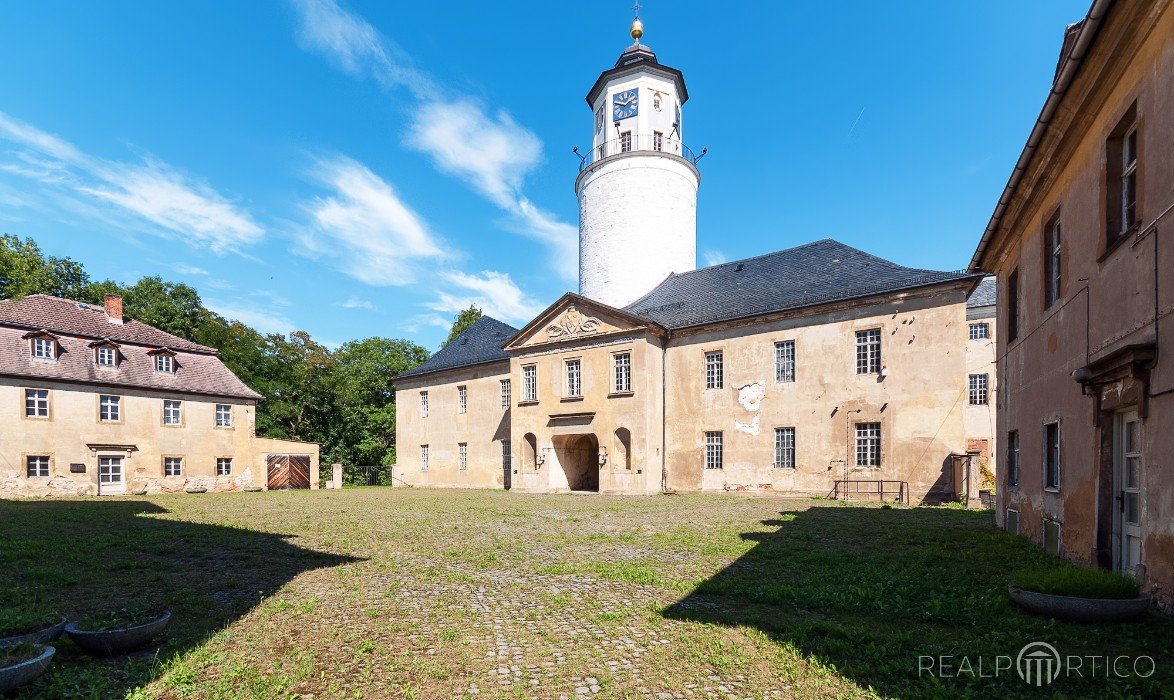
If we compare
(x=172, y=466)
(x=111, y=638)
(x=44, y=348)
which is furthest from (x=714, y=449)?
(x=44, y=348)

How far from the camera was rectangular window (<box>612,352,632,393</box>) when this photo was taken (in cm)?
2605

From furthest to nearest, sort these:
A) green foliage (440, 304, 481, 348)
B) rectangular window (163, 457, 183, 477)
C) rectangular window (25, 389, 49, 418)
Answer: green foliage (440, 304, 481, 348)
rectangular window (163, 457, 183, 477)
rectangular window (25, 389, 49, 418)

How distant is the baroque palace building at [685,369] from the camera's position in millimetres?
20891

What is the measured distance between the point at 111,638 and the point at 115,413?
29.3 meters

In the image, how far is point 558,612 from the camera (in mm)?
6312

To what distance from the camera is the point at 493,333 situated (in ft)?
119

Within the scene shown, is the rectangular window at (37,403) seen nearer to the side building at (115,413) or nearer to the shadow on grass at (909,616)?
the side building at (115,413)

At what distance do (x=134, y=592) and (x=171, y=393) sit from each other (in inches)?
1079

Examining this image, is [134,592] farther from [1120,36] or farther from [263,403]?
[263,403]

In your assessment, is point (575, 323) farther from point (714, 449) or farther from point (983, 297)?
point (983, 297)

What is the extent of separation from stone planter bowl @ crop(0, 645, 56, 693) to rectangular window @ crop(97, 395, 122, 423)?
1169 inches

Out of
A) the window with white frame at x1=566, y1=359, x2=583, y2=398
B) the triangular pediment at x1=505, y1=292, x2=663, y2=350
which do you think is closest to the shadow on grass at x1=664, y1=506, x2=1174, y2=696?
the triangular pediment at x1=505, y1=292, x2=663, y2=350

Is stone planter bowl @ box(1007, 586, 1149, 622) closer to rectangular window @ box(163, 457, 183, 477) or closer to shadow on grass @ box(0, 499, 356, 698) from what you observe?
shadow on grass @ box(0, 499, 356, 698)

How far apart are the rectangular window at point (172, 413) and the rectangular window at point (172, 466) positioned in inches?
70.0
